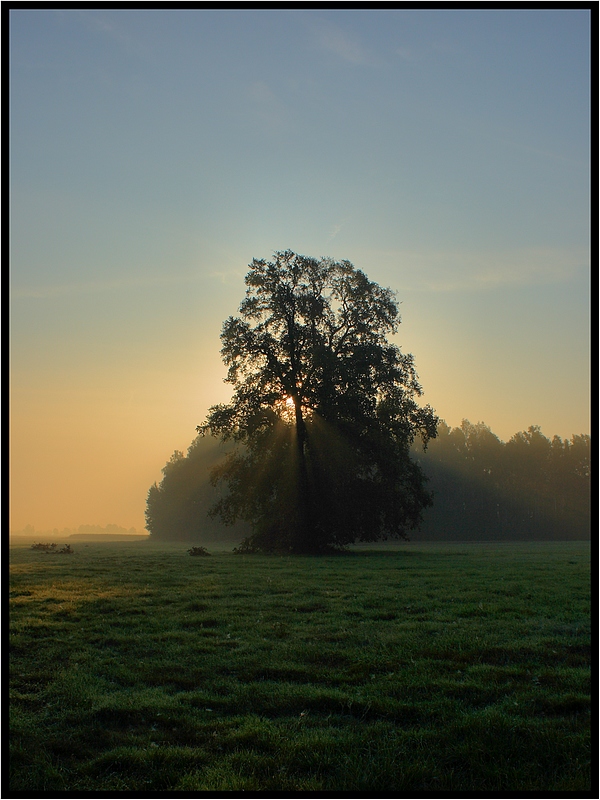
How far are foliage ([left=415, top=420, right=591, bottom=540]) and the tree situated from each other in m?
66.5

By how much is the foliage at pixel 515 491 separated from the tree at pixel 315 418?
6652 centimetres

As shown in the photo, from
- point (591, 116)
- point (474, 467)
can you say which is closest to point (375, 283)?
point (591, 116)

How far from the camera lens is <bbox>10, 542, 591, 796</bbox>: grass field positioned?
577cm

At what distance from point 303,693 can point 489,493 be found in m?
110

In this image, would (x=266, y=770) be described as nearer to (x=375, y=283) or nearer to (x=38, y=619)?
(x=38, y=619)

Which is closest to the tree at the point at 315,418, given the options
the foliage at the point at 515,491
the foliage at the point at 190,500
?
the foliage at the point at 190,500

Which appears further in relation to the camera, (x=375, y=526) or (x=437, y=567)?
(x=375, y=526)

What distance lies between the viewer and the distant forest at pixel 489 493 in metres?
104

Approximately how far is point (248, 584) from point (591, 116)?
1619cm

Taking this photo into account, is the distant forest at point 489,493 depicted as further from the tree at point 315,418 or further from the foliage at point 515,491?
Result: the tree at point 315,418

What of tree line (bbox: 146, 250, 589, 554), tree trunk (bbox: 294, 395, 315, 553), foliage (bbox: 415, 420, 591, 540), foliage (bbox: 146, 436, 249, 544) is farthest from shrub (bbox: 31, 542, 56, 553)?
foliage (bbox: 415, 420, 591, 540)

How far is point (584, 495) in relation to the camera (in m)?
→ 108

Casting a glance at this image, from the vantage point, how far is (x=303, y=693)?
7.96 m

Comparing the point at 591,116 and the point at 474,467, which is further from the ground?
the point at 591,116
